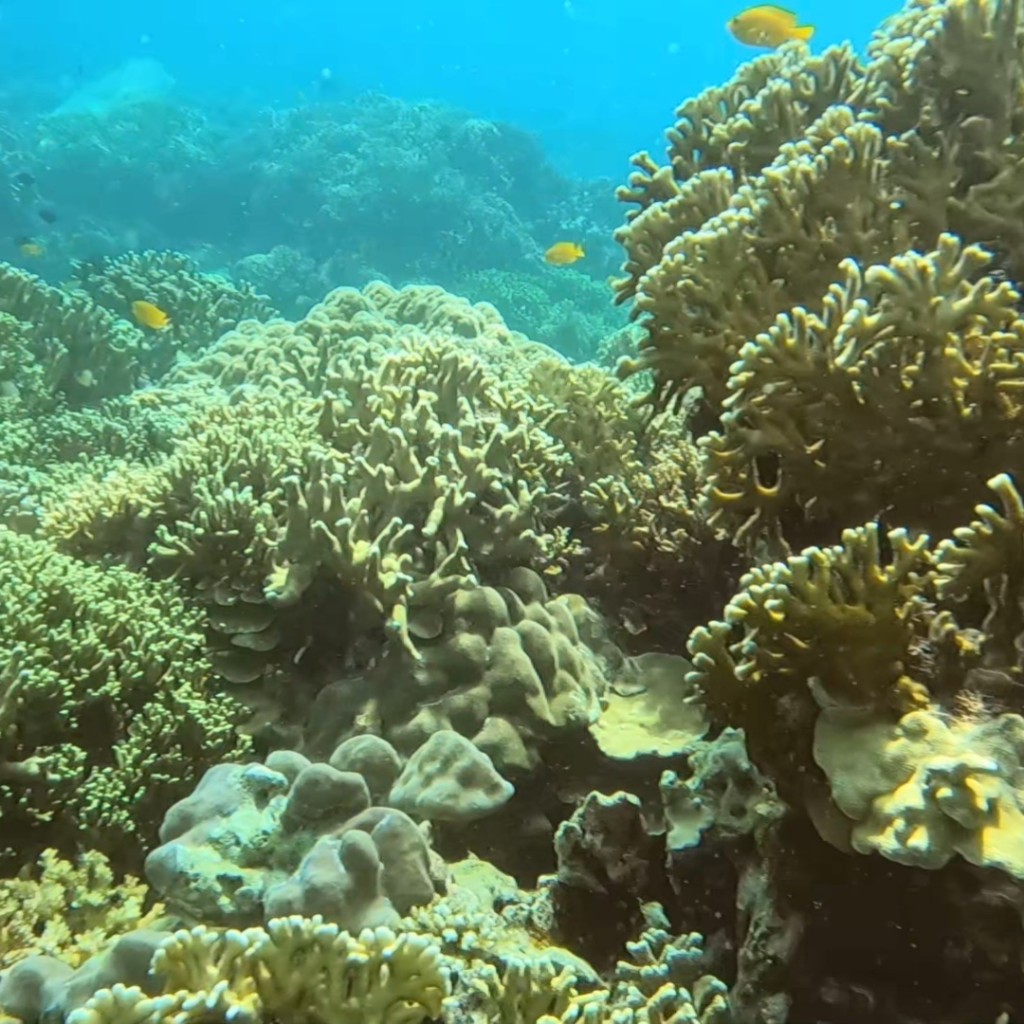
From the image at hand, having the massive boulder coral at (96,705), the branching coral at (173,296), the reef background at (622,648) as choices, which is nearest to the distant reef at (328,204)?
the branching coral at (173,296)

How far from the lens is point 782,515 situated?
3488 mm

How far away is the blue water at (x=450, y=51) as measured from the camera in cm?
4809

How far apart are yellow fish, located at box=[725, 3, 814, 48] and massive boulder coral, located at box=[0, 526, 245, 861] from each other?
8.41 m

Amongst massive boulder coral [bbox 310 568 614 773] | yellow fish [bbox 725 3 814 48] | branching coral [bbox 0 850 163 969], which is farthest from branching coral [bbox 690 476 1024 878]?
yellow fish [bbox 725 3 814 48]

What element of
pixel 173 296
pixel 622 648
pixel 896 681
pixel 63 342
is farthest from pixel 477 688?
pixel 173 296

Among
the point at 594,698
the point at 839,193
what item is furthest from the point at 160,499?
the point at 839,193

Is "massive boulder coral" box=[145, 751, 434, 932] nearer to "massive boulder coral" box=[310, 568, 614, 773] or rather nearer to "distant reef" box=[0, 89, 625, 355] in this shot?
"massive boulder coral" box=[310, 568, 614, 773]

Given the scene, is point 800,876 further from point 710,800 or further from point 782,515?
point 782,515

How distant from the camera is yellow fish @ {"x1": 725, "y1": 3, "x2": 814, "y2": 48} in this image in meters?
9.00

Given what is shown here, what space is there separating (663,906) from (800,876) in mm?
702

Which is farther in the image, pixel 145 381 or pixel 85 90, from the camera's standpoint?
pixel 85 90

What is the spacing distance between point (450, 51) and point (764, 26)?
368 feet

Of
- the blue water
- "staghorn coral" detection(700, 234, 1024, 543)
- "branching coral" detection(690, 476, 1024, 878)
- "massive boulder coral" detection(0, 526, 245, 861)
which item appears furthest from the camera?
the blue water

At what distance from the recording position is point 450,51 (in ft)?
353
